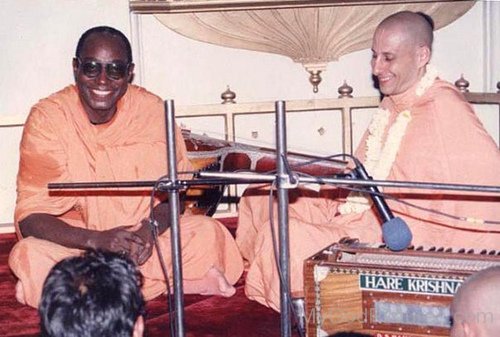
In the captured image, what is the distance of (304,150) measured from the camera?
22.2ft

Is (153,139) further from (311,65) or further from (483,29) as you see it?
(483,29)

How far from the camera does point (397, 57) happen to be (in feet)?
13.5

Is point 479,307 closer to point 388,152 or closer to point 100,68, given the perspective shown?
point 388,152

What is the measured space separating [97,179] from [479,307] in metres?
2.54

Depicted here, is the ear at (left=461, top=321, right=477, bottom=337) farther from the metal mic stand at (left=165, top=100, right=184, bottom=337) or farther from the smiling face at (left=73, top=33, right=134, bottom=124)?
the smiling face at (left=73, top=33, right=134, bottom=124)

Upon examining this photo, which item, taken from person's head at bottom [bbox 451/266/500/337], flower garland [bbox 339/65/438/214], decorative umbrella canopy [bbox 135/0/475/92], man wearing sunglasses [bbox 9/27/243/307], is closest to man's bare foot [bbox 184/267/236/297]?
man wearing sunglasses [bbox 9/27/243/307]

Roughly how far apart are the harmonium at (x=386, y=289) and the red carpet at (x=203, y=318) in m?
0.56

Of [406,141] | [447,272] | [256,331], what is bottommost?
[256,331]

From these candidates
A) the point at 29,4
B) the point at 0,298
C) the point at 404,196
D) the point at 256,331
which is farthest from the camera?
the point at 29,4

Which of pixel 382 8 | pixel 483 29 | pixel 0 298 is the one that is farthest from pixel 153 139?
pixel 483 29

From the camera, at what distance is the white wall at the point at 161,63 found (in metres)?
6.14

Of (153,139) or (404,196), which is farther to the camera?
(153,139)

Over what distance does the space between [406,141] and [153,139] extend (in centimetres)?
128

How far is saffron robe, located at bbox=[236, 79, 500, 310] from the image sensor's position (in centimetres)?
382
